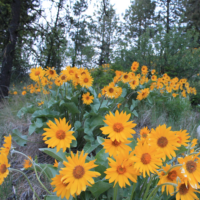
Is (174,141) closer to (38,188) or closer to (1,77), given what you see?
(38,188)

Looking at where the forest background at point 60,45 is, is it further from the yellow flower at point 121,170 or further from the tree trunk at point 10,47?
the yellow flower at point 121,170

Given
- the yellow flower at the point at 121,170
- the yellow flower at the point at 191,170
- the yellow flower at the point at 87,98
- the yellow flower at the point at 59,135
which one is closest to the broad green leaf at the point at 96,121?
the yellow flower at the point at 87,98

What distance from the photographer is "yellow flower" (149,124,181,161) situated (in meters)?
0.77

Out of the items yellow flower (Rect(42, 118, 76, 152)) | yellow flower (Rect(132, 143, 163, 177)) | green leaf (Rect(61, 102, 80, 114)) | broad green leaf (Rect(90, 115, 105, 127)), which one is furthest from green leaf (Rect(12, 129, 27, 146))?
yellow flower (Rect(132, 143, 163, 177))

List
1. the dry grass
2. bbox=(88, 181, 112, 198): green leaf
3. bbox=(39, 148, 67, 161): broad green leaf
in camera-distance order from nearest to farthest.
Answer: bbox=(88, 181, 112, 198): green leaf → bbox=(39, 148, 67, 161): broad green leaf → the dry grass

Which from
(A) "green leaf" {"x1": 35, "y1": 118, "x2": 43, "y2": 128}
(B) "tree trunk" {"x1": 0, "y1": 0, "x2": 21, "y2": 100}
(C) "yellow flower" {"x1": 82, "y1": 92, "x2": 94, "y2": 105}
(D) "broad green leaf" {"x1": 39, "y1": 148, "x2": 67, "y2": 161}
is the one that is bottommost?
(D) "broad green leaf" {"x1": 39, "y1": 148, "x2": 67, "y2": 161}

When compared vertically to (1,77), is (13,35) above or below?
above

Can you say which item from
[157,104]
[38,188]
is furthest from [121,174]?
[157,104]

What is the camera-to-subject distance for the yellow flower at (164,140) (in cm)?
77

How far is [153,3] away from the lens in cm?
1483

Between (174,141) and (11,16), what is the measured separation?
5.30m

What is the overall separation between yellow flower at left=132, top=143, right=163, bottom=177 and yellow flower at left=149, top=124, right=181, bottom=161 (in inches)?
2.3

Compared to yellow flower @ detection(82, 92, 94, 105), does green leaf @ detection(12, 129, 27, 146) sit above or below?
below

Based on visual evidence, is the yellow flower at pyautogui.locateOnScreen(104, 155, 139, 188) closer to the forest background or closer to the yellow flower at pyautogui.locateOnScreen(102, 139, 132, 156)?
the yellow flower at pyautogui.locateOnScreen(102, 139, 132, 156)
